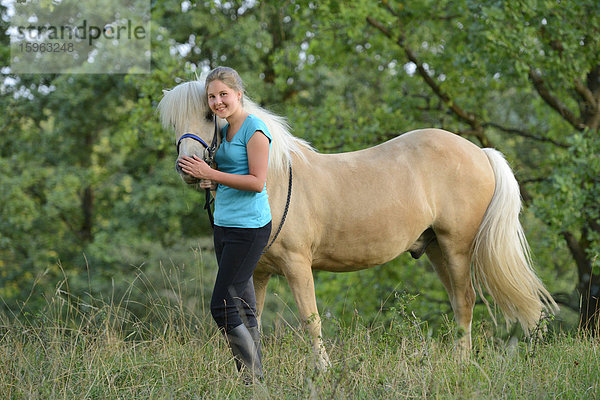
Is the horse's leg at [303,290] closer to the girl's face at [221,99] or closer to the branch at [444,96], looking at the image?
the girl's face at [221,99]

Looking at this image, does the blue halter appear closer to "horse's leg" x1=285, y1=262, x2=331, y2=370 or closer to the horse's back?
the horse's back

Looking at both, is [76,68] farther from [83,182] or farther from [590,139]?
[590,139]

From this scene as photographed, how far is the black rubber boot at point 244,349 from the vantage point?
314cm

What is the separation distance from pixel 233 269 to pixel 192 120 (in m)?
0.83

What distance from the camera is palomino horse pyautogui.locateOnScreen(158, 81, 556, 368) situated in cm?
369

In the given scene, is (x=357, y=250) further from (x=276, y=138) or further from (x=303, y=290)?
(x=276, y=138)

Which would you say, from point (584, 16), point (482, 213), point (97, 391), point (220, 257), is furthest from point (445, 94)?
point (97, 391)

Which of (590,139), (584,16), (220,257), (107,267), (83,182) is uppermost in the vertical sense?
(584,16)

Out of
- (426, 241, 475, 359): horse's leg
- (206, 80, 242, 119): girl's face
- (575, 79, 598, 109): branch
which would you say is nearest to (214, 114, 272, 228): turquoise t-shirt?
(206, 80, 242, 119): girl's face

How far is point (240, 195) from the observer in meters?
3.15

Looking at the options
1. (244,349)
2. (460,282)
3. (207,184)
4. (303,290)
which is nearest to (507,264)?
(460,282)

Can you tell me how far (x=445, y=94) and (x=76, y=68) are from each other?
8.37 metres

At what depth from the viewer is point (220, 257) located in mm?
3229

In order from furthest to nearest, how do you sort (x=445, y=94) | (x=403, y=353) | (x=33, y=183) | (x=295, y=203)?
(x=33, y=183), (x=445, y=94), (x=295, y=203), (x=403, y=353)
